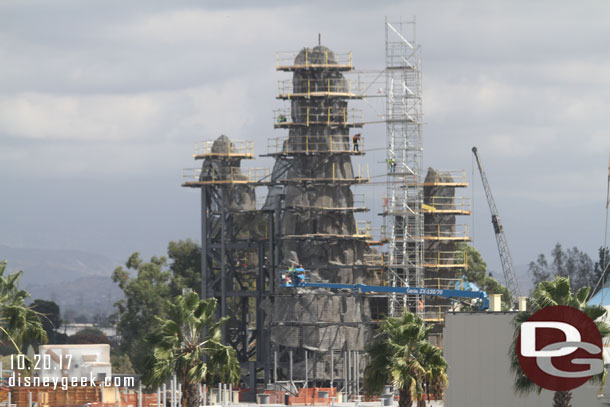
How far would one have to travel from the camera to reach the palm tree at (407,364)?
67938mm

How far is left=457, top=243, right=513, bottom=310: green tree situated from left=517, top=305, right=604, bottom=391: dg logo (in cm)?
9582

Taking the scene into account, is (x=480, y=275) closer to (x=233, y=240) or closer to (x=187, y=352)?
(x=233, y=240)

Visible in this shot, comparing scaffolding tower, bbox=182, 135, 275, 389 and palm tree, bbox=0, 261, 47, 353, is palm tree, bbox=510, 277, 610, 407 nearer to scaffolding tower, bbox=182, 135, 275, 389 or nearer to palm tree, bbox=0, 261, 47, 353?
palm tree, bbox=0, 261, 47, 353

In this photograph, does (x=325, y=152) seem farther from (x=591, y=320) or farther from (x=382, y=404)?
(x=591, y=320)

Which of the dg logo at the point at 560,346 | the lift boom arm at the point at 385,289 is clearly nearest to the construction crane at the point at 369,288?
the lift boom arm at the point at 385,289

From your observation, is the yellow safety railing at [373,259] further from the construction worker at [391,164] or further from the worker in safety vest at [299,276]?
the worker in safety vest at [299,276]

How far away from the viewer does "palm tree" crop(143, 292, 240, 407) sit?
223ft

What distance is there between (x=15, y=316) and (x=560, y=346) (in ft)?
95.8

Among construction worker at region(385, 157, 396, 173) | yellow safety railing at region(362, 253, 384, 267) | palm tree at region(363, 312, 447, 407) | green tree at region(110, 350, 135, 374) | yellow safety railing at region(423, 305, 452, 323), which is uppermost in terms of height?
construction worker at region(385, 157, 396, 173)

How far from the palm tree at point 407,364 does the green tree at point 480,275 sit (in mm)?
93912

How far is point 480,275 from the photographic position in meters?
166

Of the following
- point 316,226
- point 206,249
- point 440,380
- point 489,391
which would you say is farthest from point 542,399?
point 206,249

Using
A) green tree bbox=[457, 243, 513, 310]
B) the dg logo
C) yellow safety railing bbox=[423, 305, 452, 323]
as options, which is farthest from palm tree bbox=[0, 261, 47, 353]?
green tree bbox=[457, 243, 513, 310]

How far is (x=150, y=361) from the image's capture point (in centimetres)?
6812
